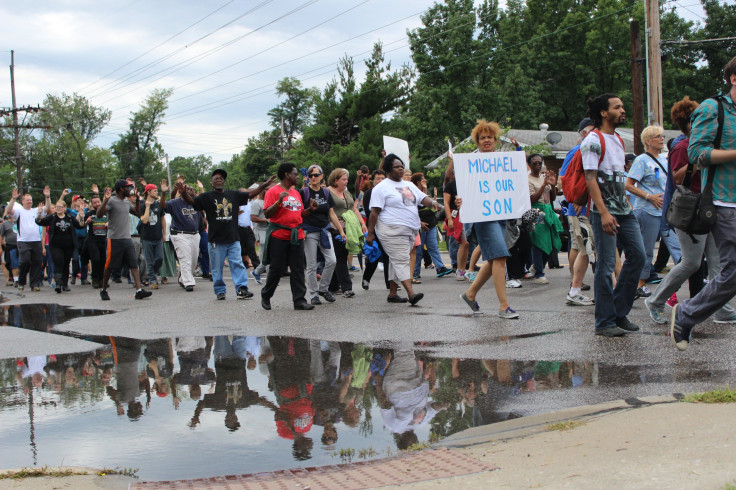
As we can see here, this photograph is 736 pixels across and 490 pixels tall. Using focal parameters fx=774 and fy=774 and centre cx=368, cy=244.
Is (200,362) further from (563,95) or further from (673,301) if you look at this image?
(563,95)

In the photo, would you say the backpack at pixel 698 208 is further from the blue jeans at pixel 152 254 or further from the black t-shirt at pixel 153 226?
the blue jeans at pixel 152 254

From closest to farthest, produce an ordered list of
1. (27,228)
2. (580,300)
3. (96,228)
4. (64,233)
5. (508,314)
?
(508,314), (580,300), (64,233), (96,228), (27,228)

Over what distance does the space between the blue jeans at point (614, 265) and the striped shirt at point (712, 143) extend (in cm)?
148

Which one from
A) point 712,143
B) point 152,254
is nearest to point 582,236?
point 712,143

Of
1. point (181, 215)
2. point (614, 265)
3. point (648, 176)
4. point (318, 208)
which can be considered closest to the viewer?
point (614, 265)

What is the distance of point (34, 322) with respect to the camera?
10.5 meters

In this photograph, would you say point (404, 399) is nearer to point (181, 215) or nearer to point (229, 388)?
point (229, 388)

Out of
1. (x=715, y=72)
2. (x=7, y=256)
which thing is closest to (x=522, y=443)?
(x=7, y=256)

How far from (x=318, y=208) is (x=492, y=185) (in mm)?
2589

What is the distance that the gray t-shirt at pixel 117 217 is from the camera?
500 inches

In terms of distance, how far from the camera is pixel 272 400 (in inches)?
210

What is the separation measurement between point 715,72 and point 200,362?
6713 cm

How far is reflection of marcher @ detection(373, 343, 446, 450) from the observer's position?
4.51m

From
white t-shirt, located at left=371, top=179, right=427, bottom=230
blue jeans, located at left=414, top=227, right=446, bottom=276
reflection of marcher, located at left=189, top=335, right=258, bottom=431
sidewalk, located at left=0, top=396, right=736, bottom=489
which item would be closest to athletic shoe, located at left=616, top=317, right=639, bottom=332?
sidewalk, located at left=0, top=396, right=736, bottom=489
